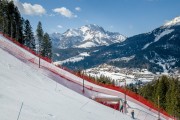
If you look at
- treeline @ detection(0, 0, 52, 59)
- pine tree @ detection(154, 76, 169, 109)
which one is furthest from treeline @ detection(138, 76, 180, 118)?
treeline @ detection(0, 0, 52, 59)

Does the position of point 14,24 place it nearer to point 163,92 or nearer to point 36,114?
point 163,92

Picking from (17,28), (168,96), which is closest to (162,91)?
(168,96)

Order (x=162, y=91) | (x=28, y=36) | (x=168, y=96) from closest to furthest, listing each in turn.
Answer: (x=168, y=96) → (x=162, y=91) → (x=28, y=36)

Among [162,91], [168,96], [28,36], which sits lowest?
[168,96]

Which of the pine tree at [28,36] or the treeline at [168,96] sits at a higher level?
the pine tree at [28,36]

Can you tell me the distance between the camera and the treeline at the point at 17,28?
100000 millimetres

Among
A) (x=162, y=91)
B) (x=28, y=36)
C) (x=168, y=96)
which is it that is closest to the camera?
(x=168, y=96)

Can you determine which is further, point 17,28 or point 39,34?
point 39,34

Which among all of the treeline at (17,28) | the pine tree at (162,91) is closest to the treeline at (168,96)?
the pine tree at (162,91)

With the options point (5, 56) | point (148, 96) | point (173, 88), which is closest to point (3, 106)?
point (5, 56)

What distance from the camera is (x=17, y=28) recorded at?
10788 centimetres

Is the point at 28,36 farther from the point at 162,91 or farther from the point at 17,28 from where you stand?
the point at 162,91

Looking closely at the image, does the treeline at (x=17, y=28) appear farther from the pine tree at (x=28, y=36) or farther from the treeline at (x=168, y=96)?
the treeline at (x=168, y=96)

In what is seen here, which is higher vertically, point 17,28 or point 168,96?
point 17,28
